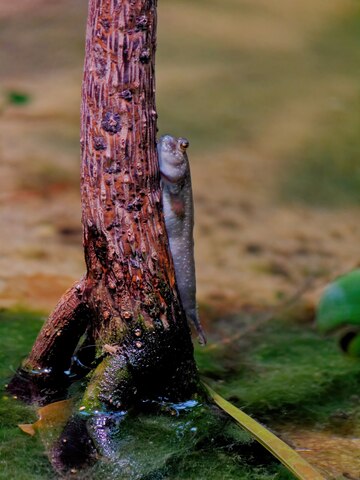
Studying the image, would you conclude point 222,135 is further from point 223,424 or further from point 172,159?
point 223,424

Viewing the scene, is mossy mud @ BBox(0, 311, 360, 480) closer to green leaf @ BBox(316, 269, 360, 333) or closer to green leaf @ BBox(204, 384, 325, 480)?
green leaf @ BBox(204, 384, 325, 480)

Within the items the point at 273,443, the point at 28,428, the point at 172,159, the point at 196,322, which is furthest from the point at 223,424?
the point at 172,159

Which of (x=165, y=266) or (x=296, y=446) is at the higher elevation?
(x=165, y=266)

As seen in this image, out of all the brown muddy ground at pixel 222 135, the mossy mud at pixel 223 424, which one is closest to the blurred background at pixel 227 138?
the brown muddy ground at pixel 222 135

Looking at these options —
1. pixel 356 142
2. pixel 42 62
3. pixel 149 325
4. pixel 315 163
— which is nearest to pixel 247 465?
pixel 149 325

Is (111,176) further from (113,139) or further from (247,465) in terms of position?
(247,465)

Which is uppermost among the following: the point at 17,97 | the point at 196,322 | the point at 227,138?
the point at 17,97

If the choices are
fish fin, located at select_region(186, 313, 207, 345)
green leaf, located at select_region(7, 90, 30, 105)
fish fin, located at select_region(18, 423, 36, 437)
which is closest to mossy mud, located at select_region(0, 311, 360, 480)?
fish fin, located at select_region(18, 423, 36, 437)
